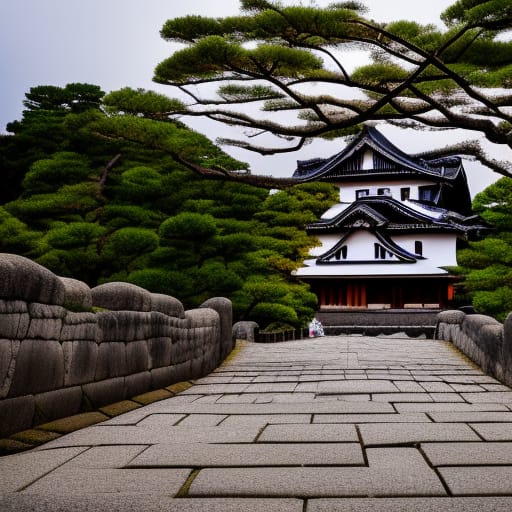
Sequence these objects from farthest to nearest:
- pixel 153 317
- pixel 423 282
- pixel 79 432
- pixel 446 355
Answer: pixel 423 282, pixel 446 355, pixel 153 317, pixel 79 432

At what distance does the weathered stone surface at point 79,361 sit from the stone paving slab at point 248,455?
109cm

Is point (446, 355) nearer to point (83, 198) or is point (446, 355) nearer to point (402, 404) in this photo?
point (402, 404)

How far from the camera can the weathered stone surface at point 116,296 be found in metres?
5.80

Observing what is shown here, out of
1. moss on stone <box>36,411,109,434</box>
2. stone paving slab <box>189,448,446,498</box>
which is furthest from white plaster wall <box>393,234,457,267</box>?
stone paving slab <box>189,448,446,498</box>

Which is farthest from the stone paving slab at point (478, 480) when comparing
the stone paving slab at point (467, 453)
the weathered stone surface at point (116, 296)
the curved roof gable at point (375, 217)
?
the curved roof gable at point (375, 217)

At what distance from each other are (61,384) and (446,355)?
8.92 meters

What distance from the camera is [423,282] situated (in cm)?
3045

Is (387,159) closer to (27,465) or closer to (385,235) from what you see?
(385,235)

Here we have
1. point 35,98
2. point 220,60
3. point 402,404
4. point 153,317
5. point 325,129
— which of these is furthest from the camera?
point 35,98

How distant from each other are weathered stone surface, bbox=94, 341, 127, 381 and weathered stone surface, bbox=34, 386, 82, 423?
38 cm

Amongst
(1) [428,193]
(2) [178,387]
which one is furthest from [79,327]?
(1) [428,193]

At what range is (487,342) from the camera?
848cm

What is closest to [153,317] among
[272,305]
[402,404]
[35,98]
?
[402,404]

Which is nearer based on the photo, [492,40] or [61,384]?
[61,384]
